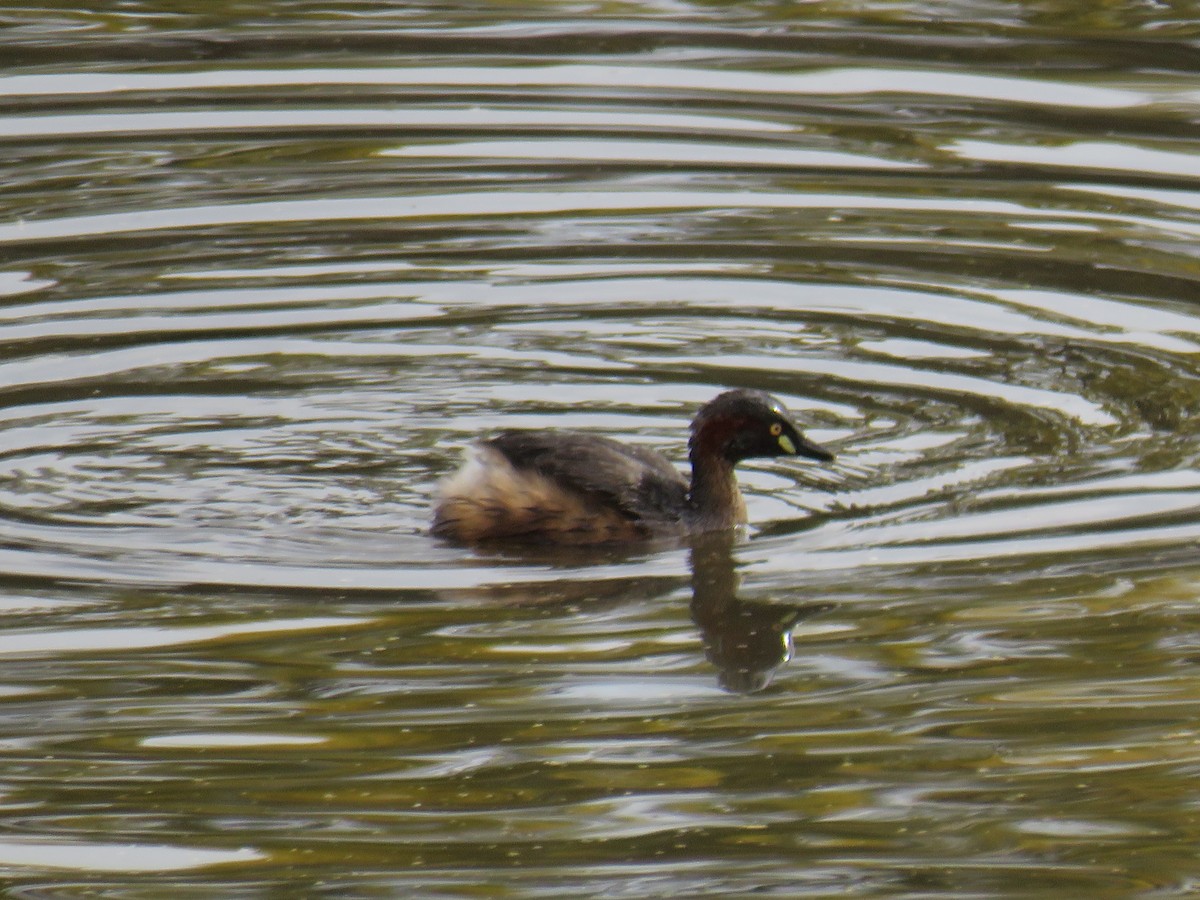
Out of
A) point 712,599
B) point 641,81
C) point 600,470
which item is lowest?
point 712,599

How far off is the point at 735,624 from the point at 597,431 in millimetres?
2063

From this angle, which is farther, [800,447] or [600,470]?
[800,447]

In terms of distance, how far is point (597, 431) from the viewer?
29.2 ft

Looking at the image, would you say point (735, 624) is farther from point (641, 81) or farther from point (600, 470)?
point (641, 81)

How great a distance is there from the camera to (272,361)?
959 cm

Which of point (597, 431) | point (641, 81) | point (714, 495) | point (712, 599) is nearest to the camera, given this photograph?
point (712, 599)

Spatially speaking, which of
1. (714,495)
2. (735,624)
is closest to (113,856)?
(735,624)

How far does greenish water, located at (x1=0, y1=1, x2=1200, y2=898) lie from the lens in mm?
5555

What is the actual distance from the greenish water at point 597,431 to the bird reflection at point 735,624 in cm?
2

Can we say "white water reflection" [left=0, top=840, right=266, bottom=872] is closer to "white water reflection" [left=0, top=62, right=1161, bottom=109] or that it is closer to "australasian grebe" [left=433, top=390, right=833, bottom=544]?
"australasian grebe" [left=433, top=390, right=833, bottom=544]

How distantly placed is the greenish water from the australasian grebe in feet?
0.45

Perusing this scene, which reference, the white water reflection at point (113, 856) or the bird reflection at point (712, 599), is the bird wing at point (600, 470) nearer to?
the bird reflection at point (712, 599)

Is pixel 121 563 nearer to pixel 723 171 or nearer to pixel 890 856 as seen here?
pixel 890 856

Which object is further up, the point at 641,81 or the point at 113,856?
the point at 641,81
